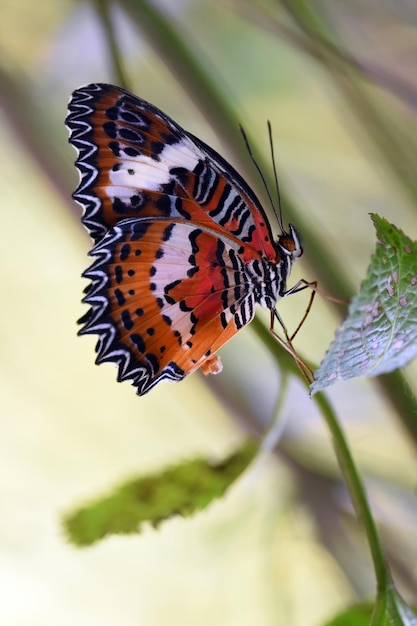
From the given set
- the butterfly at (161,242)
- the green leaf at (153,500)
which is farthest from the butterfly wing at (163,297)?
the green leaf at (153,500)

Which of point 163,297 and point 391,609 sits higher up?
point 163,297

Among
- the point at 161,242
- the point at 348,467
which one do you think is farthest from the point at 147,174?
the point at 348,467

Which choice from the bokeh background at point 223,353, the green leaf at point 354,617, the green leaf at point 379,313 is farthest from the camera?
the bokeh background at point 223,353

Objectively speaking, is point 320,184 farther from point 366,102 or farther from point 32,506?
point 32,506

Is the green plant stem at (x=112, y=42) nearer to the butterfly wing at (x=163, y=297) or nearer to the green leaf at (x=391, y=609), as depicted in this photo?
the butterfly wing at (x=163, y=297)

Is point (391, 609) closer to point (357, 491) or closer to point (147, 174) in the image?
point (357, 491)

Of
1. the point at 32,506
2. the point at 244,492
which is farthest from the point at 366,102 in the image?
the point at 32,506
